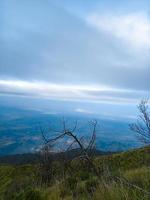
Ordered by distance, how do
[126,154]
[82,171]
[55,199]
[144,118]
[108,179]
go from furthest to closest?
[126,154], [144,118], [82,171], [55,199], [108,179]

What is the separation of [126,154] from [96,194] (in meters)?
39.0

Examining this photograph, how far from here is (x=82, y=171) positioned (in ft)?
36.5

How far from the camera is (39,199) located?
755 centimetres

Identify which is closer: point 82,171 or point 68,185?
point 68,185

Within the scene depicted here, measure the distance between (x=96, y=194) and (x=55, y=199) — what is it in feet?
5.53

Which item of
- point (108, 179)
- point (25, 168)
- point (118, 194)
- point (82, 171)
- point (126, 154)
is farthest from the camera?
point (25, 168)

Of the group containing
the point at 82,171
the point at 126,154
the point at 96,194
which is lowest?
the point at 126,154

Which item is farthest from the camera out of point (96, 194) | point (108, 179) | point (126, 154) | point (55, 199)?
point (126, 154)

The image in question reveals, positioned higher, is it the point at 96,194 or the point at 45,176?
the point at 96,194

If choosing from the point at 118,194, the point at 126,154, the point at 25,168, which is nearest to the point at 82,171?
the point at 118,194

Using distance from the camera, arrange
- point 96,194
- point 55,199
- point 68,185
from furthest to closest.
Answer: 1. point 68,185
2. point 55,199
3. point 96,194

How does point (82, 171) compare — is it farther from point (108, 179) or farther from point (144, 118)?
point (144, 118)

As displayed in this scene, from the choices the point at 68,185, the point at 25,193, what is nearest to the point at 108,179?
the point at 25,193

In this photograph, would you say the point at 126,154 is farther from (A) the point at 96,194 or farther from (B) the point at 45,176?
(A) the point at 96,194
